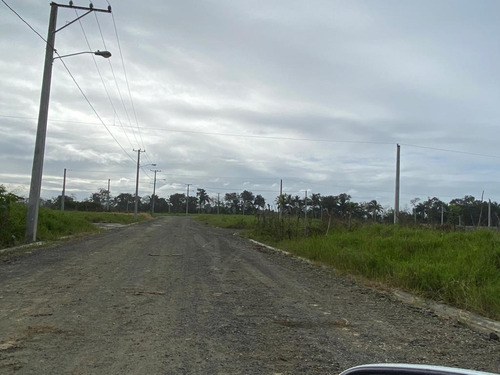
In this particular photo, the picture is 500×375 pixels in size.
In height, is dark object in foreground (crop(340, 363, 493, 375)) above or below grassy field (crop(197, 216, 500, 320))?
above

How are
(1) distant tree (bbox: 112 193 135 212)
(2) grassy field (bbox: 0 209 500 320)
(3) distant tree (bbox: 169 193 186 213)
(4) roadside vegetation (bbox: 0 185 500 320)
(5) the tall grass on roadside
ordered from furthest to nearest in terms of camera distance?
1. (3) distant tree (bbox: 169 193 186 213)
2. (1) distant tree (bbox: 112 193 135 212)
3. (4) roadside vegetation (bbox: 0 185 500 320)
4. (2) grassy field (bbox: 0 209 500 320)
5. (5) the tall grass on roadside

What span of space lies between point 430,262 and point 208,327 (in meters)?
6.38

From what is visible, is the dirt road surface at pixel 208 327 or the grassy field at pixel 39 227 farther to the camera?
the grassy field at pixel 39 227

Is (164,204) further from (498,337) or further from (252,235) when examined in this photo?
(498,337)

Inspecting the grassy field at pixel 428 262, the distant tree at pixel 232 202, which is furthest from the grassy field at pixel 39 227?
the distant tree at pixel 232 202

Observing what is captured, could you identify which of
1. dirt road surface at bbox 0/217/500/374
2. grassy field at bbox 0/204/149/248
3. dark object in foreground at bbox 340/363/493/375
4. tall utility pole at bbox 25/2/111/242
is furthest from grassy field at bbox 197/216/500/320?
grassy field at bbox 0/204/149/248

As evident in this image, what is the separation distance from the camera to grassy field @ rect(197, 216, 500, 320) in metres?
7.87

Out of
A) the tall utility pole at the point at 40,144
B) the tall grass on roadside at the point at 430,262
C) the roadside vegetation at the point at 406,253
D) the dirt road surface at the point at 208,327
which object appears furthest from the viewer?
the tall utility pole at the point at 40,144

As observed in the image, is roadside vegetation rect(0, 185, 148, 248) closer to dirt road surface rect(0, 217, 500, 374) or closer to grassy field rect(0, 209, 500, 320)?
grassy field rect(0, 209, 500, 320)

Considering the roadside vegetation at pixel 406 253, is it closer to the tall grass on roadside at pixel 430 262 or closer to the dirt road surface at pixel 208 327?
the tall grass on roadside at pixel 430 262

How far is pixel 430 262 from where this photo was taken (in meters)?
10.2

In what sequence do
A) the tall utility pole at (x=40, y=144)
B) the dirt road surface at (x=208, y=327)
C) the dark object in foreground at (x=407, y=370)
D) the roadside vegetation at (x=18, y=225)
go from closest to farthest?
the dark object in foreground at (x=407, y=370) → the dirt road surface at (x=208, y=327) → the roadside vegetation at (x=18, y=225) → the tall utility pole at (x=40, y=144)

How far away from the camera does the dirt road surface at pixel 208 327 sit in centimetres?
456

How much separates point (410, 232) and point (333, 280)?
5.60 meters
